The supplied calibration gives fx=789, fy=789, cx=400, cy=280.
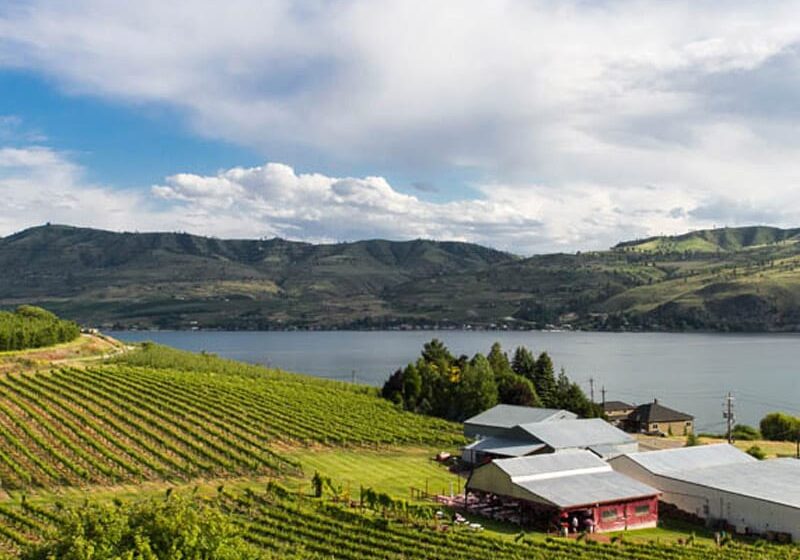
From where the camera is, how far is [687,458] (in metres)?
43.9

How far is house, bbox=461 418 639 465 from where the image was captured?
1927 inches

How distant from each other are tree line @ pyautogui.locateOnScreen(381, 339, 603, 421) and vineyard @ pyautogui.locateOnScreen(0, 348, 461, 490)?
360cm

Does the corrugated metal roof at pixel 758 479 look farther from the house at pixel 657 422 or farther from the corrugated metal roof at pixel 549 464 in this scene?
the house at pixel 657 422

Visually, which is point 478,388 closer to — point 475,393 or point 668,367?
point 475,393

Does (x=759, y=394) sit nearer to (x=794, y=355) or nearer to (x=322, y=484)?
(x=794, y=355)

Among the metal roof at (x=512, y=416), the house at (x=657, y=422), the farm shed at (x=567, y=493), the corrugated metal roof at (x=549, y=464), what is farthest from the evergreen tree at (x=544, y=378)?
the farm shed at (x=567, y=493)

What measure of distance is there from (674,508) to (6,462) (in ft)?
113

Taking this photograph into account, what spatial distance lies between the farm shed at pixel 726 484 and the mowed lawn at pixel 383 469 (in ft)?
33.8

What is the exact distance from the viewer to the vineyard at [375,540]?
29.4m

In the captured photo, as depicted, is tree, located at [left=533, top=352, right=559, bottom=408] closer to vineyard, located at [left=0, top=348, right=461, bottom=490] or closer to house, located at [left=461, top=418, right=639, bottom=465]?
vineyard, located at [left=0, top=348, right=461, bottom=490]

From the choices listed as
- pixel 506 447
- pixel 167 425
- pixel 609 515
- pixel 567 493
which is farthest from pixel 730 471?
pixel 167 425

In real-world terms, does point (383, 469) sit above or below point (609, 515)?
below

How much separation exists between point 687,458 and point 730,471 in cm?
326

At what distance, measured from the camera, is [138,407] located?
55281 mm
